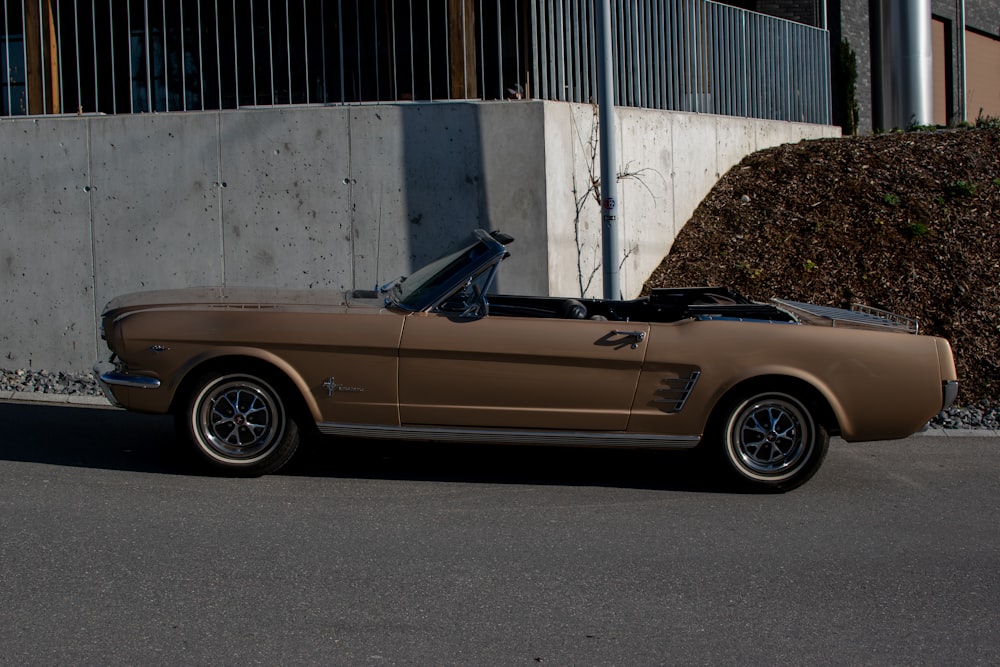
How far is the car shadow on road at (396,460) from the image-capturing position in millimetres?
6633

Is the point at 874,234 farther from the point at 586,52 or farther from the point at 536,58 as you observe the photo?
the point at 536,58

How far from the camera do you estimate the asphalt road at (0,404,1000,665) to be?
4.08 metres

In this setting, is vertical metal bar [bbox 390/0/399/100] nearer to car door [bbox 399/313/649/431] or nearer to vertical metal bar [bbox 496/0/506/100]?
vertical metal bar [bbox 496/0/506/100]

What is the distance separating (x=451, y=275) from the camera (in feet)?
21.2

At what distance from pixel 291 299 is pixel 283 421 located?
0.82 m

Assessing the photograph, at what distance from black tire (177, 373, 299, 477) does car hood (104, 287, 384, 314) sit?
1.55 ft

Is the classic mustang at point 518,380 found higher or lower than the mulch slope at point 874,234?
lower

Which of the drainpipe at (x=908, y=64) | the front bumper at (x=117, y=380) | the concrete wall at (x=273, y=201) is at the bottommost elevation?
the front bumper at (x=117, y=380)

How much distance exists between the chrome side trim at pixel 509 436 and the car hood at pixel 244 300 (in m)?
0.74

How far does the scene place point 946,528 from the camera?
5.73 m

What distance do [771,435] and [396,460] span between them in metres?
2.34

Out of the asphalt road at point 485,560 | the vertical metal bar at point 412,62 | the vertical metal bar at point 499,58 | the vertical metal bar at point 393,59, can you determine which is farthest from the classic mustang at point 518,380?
the vertical metal bar at point 393,59

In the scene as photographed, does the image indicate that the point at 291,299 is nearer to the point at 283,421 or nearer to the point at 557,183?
the point at 283,421

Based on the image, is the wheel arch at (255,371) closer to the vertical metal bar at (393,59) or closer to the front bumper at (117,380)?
the front bumper at (117,380)
